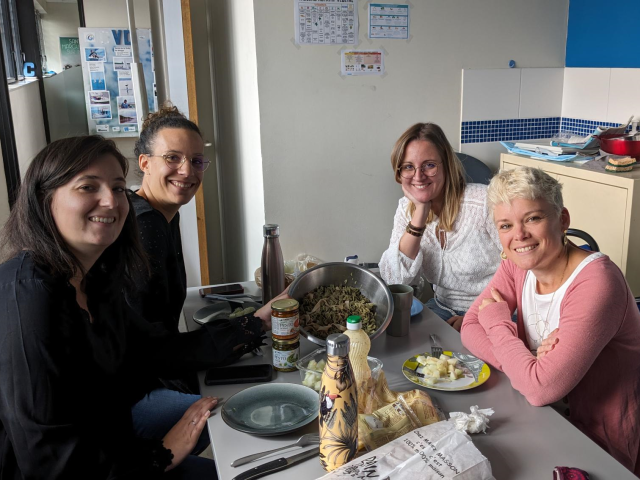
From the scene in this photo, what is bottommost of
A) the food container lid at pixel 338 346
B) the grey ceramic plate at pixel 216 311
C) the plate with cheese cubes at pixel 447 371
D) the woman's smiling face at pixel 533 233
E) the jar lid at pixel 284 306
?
the grey ceramic plate at pixel 216 311

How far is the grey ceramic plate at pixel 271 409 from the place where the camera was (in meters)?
1.17

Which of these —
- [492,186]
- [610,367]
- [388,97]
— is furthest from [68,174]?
[388,97]

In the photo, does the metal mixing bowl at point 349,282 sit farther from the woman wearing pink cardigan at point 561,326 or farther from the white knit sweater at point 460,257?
the white knit sweater at point 460,257

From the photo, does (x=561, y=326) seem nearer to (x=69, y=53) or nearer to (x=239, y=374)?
(x=239, y=374)

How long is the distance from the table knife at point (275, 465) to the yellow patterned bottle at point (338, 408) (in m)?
0.07

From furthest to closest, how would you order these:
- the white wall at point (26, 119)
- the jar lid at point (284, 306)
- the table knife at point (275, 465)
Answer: the white wall at point (26, 119), the jar lid at point (284, 306), the table knife at point (275, 465)

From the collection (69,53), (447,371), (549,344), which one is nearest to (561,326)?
(549,344)

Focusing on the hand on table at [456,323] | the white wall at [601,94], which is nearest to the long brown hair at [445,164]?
the hand on table at [456,323]

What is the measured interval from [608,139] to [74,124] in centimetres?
552

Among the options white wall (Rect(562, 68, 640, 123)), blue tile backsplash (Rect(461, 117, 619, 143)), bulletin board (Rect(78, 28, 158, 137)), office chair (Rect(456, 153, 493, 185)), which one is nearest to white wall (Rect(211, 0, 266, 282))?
office chair (Rect(456, 153, 493, 185))

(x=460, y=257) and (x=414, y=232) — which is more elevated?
(x=414, y=232)

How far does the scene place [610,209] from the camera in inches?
103

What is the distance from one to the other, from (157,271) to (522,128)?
90.9 inches

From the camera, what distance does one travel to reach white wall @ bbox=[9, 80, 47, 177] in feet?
13.6
